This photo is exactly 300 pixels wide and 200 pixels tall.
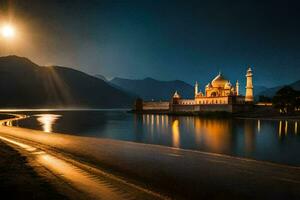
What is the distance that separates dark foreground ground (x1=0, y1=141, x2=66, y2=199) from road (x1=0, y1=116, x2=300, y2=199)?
2.34 feet

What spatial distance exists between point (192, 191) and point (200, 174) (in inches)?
111

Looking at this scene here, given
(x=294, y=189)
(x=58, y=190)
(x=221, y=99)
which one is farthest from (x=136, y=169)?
(x=221, y=99)

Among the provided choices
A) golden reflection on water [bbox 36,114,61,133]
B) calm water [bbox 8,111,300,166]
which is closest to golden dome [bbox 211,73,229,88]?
calm water [bbox 8,111,300,166]

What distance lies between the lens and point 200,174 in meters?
14.3

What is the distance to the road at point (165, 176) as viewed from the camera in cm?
1109

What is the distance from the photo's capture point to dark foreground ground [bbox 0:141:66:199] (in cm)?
1016

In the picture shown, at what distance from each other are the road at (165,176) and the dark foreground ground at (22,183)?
0.71 meters

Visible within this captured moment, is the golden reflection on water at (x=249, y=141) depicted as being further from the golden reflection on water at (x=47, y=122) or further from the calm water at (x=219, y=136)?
the golden reflection on water at (x=47, y=122)

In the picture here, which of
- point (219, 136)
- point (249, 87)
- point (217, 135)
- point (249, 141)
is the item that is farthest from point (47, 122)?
point (249, 87)

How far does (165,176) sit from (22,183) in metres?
6.02

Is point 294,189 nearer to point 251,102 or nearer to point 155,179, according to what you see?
point 155,179

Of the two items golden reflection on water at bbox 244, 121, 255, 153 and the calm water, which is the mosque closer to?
the calm water

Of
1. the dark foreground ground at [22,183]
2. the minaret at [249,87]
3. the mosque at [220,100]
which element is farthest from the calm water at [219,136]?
the minaret at [249,87]

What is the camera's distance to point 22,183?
11602mm
